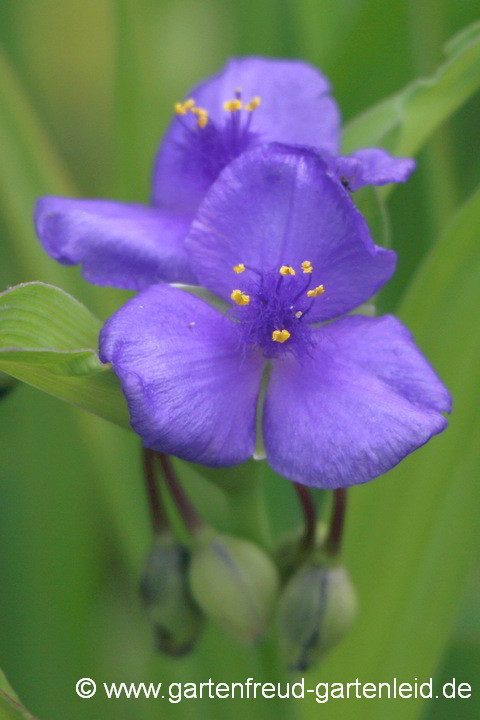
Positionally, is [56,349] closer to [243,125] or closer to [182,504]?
[182,504]

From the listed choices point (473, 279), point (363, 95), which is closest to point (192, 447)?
point (473, 279)

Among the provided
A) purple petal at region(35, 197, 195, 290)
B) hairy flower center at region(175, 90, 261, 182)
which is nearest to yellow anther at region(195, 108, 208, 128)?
hairy flower center at region(175, 90, 261, 182)

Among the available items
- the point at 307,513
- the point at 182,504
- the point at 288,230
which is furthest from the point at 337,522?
the point at 288,230

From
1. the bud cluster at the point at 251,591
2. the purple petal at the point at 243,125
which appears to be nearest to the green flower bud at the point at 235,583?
the bud cluster at the point at 251,591

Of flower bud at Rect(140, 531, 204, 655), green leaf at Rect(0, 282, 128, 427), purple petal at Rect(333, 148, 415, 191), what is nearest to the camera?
green leaf at Rect(0, 282, 128, 427)

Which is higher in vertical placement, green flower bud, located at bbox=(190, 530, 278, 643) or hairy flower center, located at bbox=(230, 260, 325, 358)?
hairy flower center, located at bbox=(230, 260, 325, 358)

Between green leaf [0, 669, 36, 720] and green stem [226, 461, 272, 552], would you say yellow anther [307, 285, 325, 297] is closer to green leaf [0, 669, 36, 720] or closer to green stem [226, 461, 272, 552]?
green stem [226, 461, 272, 552]

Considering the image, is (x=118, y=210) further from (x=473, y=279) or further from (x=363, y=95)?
(x=363, y=95)
